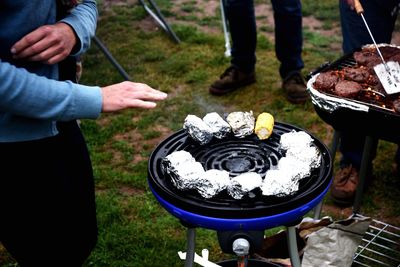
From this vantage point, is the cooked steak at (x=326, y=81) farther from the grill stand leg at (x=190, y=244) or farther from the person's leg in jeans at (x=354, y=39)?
the grill stand leg at (x=190, y=244)

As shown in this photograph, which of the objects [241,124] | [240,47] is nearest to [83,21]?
[241,124]

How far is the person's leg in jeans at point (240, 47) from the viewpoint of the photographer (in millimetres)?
4312

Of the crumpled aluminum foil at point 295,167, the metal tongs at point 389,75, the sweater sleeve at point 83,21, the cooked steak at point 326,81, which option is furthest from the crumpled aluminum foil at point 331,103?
the sweater sleeve at point 83,21

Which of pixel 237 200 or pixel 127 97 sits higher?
pixel 127 97

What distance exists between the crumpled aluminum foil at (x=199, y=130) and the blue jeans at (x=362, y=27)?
1190mm

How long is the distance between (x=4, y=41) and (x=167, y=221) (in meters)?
1.79

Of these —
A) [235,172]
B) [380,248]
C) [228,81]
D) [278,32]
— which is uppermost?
[235,172]

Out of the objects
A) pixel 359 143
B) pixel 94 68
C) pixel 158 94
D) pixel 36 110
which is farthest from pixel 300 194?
pixel 94 68

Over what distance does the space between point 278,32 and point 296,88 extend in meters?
0.48

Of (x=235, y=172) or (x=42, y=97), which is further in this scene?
(x=235, y=172)

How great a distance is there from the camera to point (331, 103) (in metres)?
2.23

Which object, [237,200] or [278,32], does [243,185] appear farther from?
[278,32]

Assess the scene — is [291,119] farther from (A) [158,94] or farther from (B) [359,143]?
(A) [158,94]

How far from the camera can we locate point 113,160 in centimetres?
390
